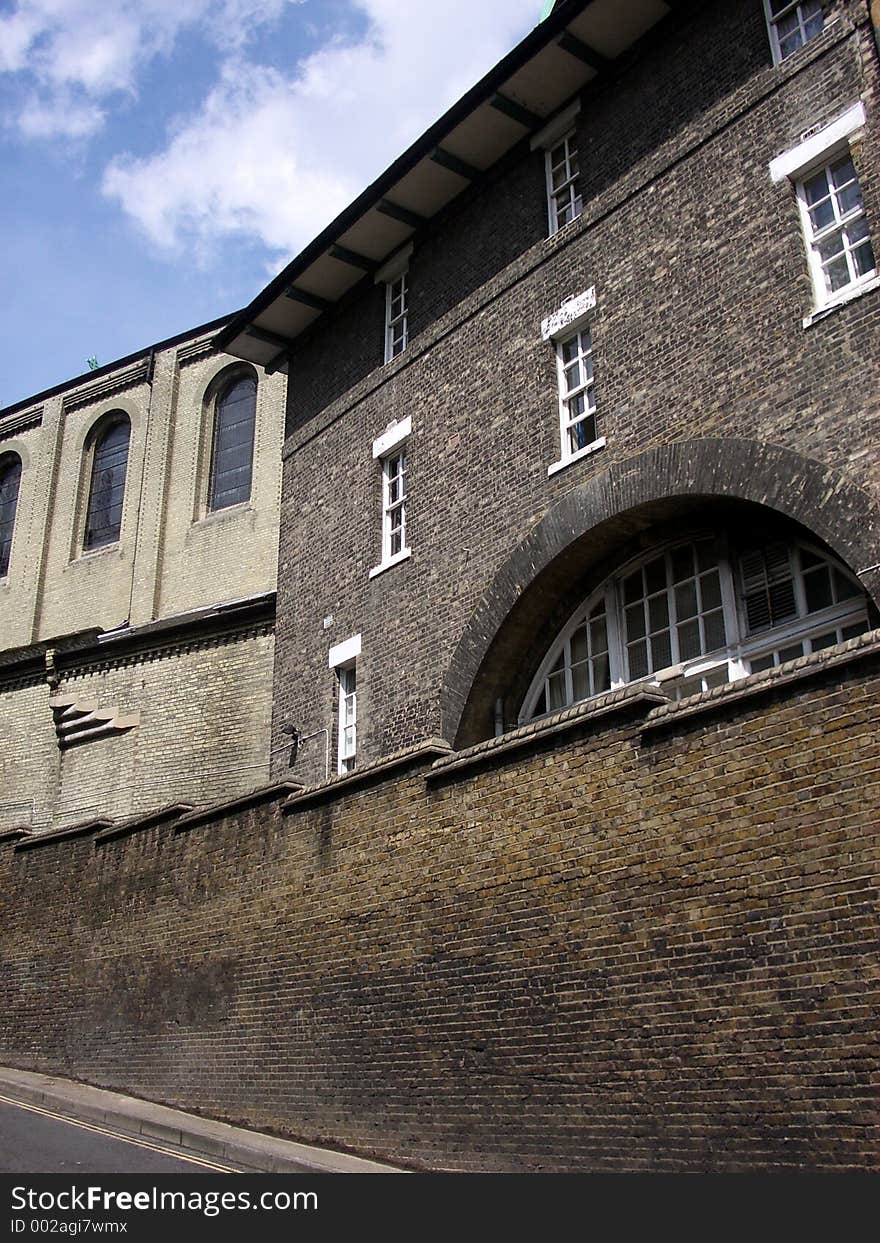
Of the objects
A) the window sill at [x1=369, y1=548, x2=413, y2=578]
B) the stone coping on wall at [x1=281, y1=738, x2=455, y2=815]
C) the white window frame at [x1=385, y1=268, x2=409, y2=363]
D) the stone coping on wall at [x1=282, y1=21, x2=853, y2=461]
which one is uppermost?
the white window frame at [x1=385, y1=268, x2=409, y2=363]

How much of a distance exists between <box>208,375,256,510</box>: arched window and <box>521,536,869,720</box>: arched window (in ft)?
43.2

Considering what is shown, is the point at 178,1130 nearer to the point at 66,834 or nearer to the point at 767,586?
the point at 66,834

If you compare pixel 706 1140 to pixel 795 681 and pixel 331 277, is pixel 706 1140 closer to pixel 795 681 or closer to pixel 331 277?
pixel 795 681

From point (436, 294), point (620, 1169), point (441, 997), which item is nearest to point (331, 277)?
point (436, 294)

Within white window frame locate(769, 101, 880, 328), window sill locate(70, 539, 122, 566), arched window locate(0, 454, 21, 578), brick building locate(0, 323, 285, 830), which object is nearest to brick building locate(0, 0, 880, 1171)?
white window frame locate(769, 101, 880, 328)

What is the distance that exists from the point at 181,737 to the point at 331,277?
25.9 feet

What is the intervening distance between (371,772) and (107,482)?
18.4 metres

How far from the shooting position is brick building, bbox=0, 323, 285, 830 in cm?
2122

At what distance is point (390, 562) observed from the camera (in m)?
17.1

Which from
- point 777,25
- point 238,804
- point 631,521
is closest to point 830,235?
point 777,25

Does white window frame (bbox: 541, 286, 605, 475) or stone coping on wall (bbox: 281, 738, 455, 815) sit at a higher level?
white window frame (bbox: 541, 286, 605, 475)

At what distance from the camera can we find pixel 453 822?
12.0 metres

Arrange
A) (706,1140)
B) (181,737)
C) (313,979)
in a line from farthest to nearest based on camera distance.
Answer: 1. (181,737)
2. (313,979)
3. (706,1140)

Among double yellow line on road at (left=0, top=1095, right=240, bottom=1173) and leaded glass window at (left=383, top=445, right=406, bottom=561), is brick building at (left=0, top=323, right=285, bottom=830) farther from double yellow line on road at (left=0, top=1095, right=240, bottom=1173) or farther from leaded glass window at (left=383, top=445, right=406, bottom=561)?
double yellow line on road at (left=0, top=1095, right=240, bottom=1173)
